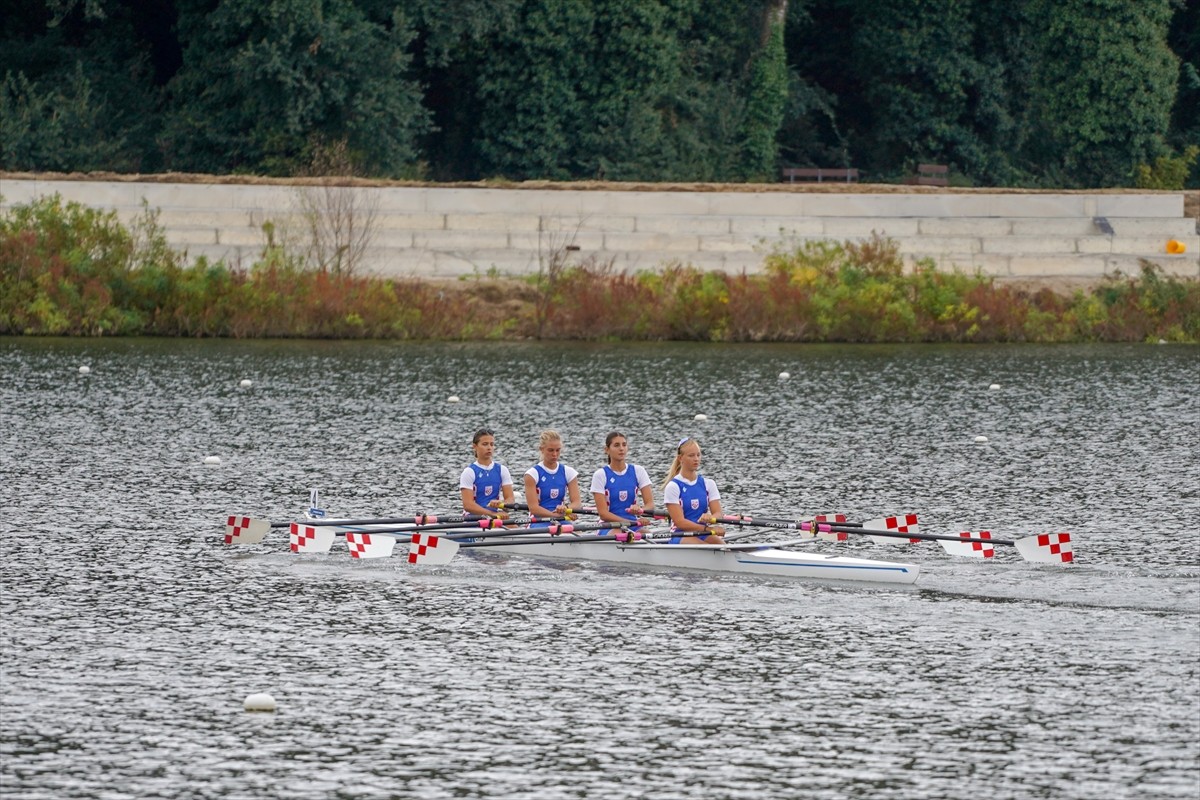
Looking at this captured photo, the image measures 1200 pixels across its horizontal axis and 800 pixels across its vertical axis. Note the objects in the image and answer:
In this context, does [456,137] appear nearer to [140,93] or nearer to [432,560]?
[140,93]

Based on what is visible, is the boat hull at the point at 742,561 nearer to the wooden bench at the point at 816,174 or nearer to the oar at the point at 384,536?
→ the oar at the point at 384,536

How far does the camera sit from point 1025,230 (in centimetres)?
5019

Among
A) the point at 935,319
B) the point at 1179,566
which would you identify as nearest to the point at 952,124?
the point at 935,319

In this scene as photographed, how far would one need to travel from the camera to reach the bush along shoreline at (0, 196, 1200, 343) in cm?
4475

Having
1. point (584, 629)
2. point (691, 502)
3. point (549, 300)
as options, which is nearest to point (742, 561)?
point (691, 502)

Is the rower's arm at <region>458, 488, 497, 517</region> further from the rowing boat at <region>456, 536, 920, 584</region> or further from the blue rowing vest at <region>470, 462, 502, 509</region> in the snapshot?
the rowing boat at <region>456, 536, 920, 584</region>

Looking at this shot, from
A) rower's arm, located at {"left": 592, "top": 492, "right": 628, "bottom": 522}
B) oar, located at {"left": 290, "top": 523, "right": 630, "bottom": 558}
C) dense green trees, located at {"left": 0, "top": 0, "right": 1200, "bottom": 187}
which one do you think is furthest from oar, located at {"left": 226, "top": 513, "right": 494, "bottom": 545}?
dense green trees, located at {"left": 0, "top": 0, "right": 1200, "bottom": 187}

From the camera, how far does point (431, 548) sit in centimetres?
1975

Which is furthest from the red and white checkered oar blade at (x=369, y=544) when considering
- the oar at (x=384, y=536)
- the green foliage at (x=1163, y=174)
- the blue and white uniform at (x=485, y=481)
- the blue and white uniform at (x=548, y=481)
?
the green foliage at (x=1163, y=174)

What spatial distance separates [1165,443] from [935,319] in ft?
56.0

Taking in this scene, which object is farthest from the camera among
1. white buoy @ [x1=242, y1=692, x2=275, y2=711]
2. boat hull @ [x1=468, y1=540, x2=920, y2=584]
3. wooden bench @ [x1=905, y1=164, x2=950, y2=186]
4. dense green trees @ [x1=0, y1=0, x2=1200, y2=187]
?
wooden bench @ [x1=905, y1=164, x2=950, y2=186]

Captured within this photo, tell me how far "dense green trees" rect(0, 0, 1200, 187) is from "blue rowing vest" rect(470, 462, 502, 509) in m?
33.8

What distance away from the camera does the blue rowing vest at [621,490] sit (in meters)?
20.6

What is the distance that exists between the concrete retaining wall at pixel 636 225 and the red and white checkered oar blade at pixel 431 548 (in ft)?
90.0
